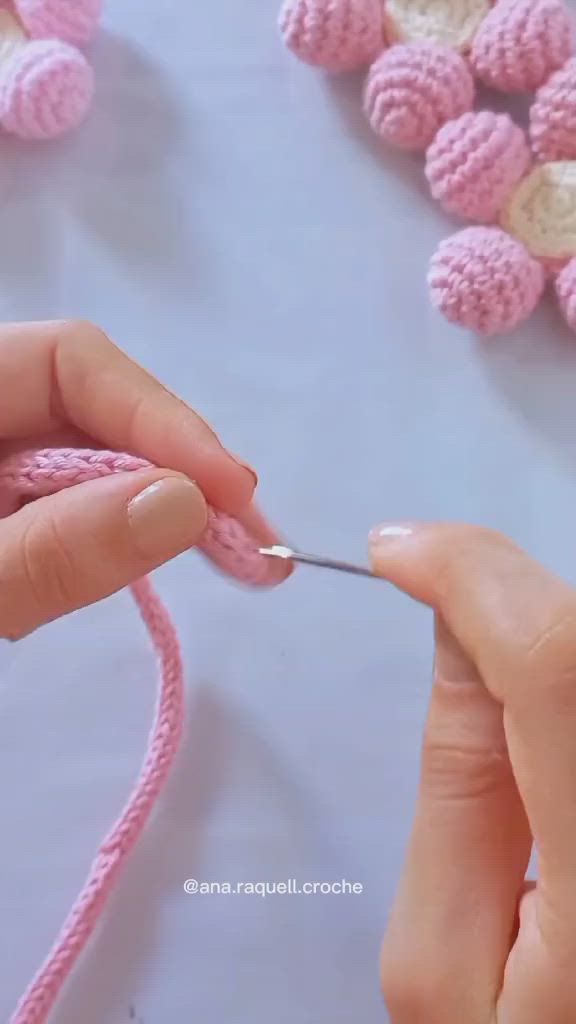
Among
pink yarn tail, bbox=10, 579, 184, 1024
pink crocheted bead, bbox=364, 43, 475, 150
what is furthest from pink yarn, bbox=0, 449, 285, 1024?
pink crocheted bead, bbox=364, 43, 475, 150

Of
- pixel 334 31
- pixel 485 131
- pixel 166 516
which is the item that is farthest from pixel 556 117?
pixel 166 516

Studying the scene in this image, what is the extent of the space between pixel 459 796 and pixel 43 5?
27.2 inches

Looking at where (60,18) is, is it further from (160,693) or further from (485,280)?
(160,693)

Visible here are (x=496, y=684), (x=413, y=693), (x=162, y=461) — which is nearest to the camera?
(x=496, y=684)

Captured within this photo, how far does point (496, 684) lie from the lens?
1.73 feet

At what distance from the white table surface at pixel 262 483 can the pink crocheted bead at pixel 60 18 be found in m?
0.02

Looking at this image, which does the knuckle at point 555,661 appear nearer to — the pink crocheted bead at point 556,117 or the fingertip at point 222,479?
the fingertip at point 222,479

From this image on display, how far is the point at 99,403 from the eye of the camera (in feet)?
2.30

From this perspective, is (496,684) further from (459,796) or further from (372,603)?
(372,603)

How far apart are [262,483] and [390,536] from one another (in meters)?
0.23

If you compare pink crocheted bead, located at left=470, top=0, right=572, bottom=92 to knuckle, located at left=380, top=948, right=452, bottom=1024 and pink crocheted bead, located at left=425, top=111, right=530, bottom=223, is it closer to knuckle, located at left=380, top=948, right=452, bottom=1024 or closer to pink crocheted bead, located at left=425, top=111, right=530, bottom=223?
pink crocheted bead, located at left=425, top=111, right=530, bottom=223

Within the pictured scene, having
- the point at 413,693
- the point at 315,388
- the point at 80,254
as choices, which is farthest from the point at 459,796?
the point at 80,254

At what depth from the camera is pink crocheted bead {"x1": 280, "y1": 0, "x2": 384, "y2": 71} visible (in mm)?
852

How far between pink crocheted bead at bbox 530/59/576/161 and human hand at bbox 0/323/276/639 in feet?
1.21
